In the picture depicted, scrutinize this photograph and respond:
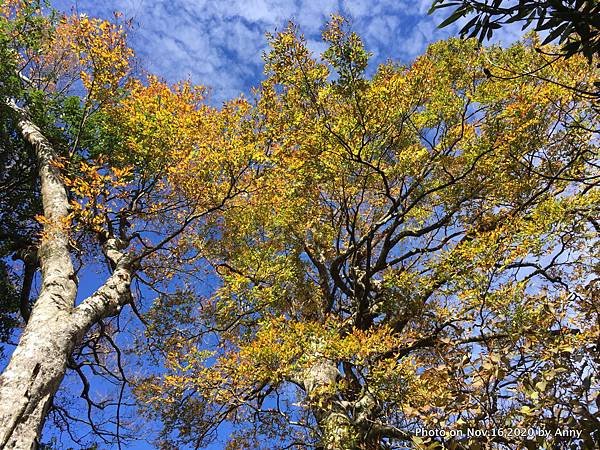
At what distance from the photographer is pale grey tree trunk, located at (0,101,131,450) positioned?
3.79 m

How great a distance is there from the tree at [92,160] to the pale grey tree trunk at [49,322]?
0.08 ft

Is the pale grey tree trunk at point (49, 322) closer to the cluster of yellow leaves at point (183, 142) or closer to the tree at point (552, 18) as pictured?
the cluster of yellow leaves at point (183, 142)

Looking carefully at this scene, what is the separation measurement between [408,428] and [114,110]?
678 centimetres

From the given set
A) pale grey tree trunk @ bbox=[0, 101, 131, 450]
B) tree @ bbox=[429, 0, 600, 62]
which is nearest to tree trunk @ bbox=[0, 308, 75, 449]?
pale grey tree trunk @ bbox=[0, 101, 131, 450]

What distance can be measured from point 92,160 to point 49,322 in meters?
3.96

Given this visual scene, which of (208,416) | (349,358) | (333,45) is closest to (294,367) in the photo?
(349,358)

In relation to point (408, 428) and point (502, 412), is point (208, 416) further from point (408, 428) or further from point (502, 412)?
point (502, 412)

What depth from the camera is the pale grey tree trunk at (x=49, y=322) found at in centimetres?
379

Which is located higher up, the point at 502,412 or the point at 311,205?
the point at 311,205

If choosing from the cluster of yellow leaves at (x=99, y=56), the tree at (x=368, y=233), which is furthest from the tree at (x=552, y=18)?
the cluster of yellow leaves at (x=99, y=56)

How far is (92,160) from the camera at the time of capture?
301 inches

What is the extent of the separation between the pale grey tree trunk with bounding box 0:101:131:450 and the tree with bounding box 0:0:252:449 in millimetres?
24

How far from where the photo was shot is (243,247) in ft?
28.4

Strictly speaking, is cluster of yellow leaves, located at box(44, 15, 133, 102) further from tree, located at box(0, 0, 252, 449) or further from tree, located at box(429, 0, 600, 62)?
tree, located at box(429, 0, 600, 62)
